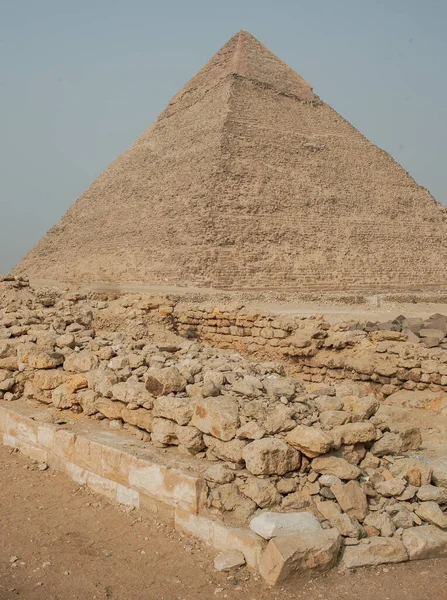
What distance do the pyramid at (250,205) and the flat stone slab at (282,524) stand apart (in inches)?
1121

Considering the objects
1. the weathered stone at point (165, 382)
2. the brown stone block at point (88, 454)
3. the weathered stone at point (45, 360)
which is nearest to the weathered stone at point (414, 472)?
the weathered stone at point (165, 382)

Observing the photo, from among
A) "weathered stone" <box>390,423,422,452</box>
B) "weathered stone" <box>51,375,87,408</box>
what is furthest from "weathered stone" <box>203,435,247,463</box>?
"weathered stone" <box>51,375,87,408</box>

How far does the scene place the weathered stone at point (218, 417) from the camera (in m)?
3.24

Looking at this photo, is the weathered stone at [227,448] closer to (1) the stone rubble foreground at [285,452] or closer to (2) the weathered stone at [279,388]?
(1) the stone rubble foreground at [285,452]

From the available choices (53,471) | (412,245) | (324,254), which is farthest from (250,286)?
(53,471)

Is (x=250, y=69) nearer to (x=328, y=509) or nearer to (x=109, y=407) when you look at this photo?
(x=109, y=407)

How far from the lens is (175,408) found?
3.50 m

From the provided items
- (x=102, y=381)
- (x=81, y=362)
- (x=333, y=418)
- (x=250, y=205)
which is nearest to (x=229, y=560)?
(x=333, y=418)

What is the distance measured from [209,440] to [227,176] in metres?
37.7

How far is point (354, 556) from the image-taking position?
2.75 metres

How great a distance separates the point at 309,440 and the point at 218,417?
517 mm

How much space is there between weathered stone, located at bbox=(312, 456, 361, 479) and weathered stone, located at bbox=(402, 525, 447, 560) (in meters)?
0.37

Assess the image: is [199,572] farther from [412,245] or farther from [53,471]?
[412,245]

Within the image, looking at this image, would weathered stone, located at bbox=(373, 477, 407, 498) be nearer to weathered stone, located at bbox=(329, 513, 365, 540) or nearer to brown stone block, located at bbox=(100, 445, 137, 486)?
weathered stone, located at bbox=(329, 513, 365, 540)
